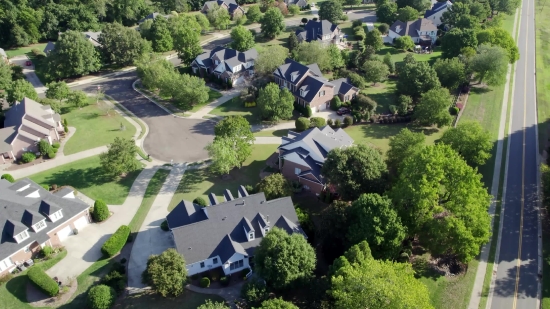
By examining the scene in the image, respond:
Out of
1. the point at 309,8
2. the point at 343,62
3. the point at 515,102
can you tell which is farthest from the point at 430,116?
the point at 309,8

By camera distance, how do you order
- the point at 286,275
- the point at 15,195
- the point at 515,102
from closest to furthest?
the point at 286,275 → the point at 15,195 → the point at 515,102

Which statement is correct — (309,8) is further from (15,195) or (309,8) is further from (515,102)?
(15,195)

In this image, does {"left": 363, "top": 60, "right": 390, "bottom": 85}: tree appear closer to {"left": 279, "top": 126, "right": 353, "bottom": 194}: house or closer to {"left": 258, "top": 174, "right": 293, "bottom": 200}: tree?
{"left": 279, "top": 126, "right": 353, "bottom": 194}: house

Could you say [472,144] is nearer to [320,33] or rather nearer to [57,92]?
[320,33]

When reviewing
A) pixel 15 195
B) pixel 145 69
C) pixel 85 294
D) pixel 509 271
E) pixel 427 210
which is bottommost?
pixel 509 271

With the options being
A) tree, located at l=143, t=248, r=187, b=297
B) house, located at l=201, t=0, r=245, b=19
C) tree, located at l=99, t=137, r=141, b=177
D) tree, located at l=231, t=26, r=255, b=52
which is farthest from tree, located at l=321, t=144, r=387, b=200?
house, located at l=201, t=0, r=245, b=19

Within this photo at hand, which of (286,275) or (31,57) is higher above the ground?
(31,57)

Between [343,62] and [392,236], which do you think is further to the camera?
[343,62]

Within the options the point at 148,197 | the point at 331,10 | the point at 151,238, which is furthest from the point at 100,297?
the point at 331,10
